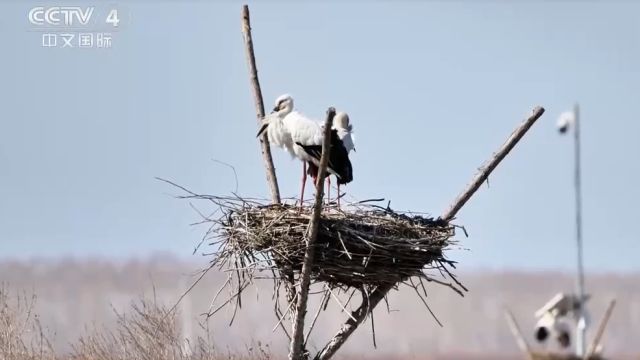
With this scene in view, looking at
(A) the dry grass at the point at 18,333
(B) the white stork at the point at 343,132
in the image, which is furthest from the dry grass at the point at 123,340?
(B) the white stork at the point at 343,132

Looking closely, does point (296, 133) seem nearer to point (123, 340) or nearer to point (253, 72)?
point (253, 72)

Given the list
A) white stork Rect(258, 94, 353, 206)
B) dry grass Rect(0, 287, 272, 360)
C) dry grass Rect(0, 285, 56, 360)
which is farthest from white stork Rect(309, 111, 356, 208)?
dry grass Rect(0, 285, 56, 360)

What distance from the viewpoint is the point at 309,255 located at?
35.5ft

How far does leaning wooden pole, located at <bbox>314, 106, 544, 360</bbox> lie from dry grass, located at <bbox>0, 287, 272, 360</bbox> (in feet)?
3.65

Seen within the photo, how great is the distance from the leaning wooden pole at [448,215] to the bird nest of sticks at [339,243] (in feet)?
1.21

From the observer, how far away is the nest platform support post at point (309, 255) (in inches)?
407

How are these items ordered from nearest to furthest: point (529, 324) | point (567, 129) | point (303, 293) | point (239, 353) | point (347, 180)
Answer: point (303, 293) < point (347, 180) < point (239, 353) < point (567, 129) < point (529, 324)

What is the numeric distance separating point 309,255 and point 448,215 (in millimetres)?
1577

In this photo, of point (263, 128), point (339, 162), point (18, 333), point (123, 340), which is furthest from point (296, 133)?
point (18, 333)

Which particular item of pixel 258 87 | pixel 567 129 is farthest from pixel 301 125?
pixel 567 129

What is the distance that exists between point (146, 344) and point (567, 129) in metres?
8.65

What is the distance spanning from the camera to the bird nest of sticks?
11.0 meters

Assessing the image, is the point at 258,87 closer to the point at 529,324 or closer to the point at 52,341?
the point at 52,341

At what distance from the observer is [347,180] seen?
12227 mm
